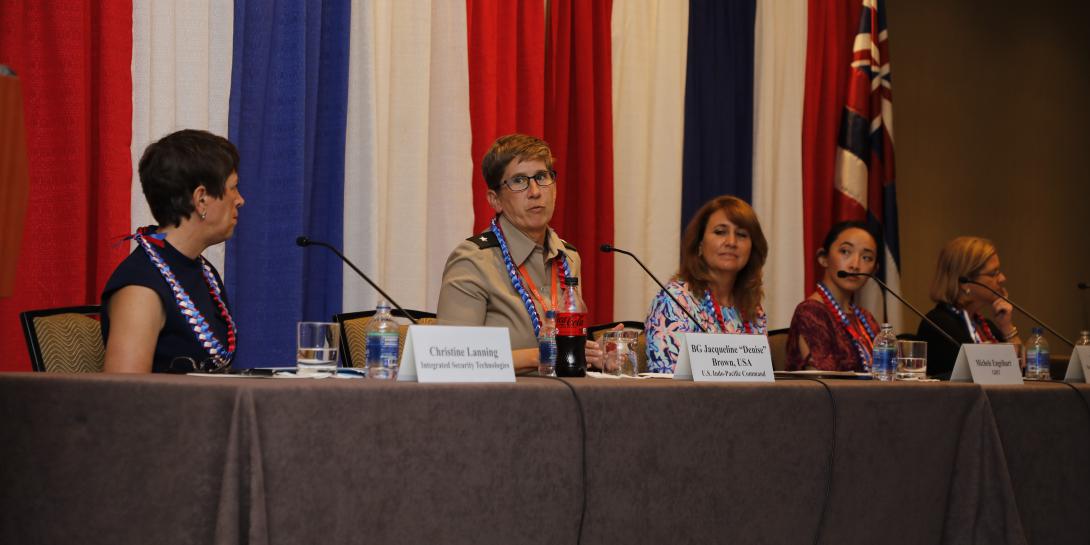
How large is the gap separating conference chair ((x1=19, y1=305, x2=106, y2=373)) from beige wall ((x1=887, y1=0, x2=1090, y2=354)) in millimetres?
5075

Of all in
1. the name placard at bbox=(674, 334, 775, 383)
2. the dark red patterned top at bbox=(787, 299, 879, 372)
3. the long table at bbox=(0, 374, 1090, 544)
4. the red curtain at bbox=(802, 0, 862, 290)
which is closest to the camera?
the long table at bbox=(0, 374, 1090, 544)

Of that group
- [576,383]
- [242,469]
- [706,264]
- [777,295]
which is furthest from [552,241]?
[777,295]

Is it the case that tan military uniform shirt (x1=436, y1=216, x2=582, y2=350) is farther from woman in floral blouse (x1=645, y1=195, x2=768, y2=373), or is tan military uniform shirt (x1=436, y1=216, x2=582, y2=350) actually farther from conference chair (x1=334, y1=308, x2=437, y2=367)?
woman in floral blouse (x1=645, y1=195, x2=768, y2=373)

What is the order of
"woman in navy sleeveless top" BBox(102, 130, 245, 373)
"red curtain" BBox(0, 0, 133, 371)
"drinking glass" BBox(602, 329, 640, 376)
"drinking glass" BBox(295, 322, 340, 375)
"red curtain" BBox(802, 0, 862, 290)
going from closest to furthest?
"drinking glass" BBox(295, 322, 340, 375) < "woman in navy sleeveless top" BBox(102, 130, 245, 373) < "drinking glass" BBox(602, 329, 640, 376) < "red curtain" BBox(0, 0, 133, 371) < "red curtain" BBox(802, 0, 862, 290)

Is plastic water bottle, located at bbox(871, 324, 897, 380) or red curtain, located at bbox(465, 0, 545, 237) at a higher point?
red curtain, located at bbox(465, 0, 545, 237)

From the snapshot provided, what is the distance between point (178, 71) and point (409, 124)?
0.84 m

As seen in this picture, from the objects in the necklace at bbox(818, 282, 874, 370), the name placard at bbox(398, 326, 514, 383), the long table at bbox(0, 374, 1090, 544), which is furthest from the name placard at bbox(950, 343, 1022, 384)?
the name placard at bbox(398, 326, 514, 383)

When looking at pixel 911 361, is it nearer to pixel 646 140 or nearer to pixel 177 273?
pixel 177 273

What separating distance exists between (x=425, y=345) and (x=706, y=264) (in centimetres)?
186

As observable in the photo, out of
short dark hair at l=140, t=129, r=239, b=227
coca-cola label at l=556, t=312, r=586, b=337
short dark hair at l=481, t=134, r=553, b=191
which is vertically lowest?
coca-cola label at l=556, t=312, r=586, b=337

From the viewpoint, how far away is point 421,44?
13.0 feet

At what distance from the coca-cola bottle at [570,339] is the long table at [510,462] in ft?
1.07

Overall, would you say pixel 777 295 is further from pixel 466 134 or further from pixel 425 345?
pixel 425 345

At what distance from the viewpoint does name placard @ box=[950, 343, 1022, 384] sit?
259cm
